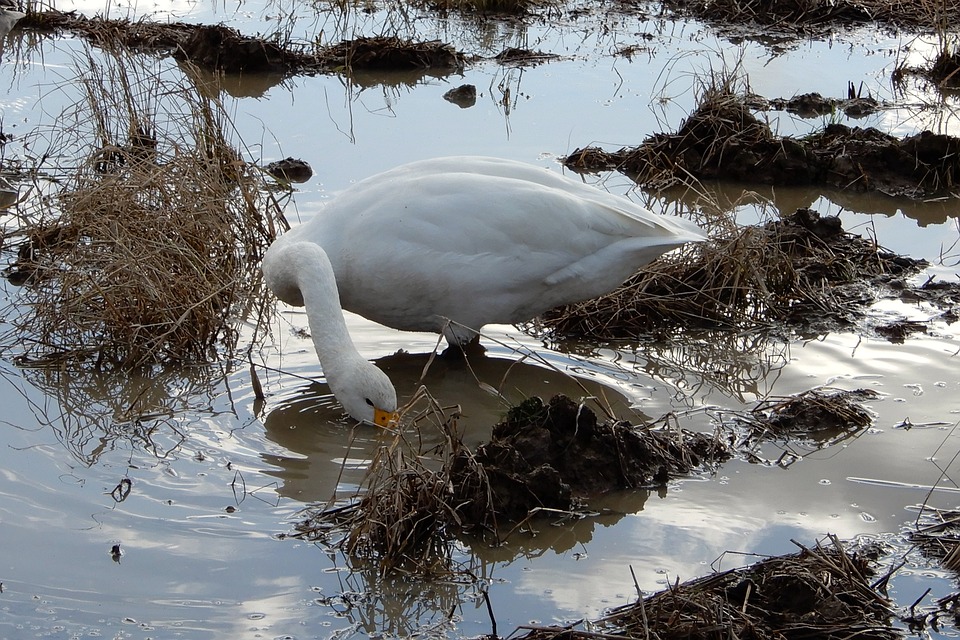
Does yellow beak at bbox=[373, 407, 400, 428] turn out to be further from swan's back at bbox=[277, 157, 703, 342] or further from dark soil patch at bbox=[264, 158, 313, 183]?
dark soil patch at bbox=[264, 158, 313, 183]

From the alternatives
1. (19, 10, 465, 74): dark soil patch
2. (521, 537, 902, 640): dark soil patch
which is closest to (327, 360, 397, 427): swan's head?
(521, 537, 902, 640): dark soil patch

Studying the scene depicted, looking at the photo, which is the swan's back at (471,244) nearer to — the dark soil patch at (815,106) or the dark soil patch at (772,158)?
the dark soil patch at (772,158)

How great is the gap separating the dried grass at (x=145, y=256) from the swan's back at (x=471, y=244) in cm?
65

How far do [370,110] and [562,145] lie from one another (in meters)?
1.71

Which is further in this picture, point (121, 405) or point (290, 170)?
point (290, 170)

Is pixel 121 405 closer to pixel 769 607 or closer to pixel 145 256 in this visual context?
pixel 145 256

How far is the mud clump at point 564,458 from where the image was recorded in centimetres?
471

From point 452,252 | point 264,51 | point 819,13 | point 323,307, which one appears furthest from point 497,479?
point 819,13

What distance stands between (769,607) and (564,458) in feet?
3.69

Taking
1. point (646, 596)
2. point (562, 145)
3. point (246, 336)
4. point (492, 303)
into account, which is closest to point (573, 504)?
point (646, 596)

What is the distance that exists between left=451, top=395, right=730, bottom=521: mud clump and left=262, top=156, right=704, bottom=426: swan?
89 centimetres

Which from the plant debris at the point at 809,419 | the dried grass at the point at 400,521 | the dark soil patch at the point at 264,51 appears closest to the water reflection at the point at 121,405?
the dried grass at the point at 400,521

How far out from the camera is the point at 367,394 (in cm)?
543

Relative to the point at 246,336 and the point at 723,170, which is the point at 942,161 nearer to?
the point at 723,170
